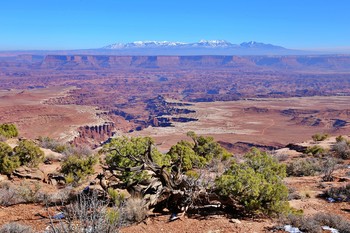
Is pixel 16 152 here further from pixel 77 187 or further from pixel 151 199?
pixel 151 199

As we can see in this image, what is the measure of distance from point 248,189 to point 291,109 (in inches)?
3921

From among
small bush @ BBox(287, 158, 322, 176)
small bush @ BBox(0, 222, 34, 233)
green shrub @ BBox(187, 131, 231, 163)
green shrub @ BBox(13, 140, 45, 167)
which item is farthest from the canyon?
small bush @ BBox(0, 222, 34, 233)

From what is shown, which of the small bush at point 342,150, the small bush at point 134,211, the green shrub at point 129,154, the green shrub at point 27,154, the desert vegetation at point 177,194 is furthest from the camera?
the small bush at point 342,150

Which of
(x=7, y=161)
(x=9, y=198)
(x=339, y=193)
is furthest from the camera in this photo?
(x=7, y=161)

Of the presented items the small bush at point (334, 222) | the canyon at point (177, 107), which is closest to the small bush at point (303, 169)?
the small bush at point (334, 222)

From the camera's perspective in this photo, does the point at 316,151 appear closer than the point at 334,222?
No

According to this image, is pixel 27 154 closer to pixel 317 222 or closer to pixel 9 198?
pixel 9 198

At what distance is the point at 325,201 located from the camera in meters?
11.3

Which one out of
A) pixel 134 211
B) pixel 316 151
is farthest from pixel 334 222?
pixel 316 151

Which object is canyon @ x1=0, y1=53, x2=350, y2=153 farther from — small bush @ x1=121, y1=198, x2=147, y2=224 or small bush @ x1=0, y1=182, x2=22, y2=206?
small bush @ x1=121, y1=198, x2=147, y2=224

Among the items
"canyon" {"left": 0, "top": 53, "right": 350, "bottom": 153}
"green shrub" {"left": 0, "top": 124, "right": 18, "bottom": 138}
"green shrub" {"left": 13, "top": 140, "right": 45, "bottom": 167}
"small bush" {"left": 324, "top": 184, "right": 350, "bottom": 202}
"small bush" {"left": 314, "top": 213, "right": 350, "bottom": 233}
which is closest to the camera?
"small bush" {"left": 314, "top": 213, "right": 350, "bottom": 233}

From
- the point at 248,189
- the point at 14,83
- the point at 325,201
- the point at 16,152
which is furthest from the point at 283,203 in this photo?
the point at 14,83

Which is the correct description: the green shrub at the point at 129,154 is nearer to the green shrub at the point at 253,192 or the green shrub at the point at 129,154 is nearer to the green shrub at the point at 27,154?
the green shrub at the point at 253,192

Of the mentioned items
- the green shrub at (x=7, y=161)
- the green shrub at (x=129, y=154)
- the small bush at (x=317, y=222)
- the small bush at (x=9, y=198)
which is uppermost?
the green shrub at (x=129, y=154)
